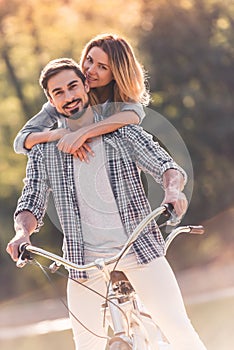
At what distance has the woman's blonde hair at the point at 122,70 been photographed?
168 inches

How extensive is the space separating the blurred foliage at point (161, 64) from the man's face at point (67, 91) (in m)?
13.4

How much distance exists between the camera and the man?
3881 mm

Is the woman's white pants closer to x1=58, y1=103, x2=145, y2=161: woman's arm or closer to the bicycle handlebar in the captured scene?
the bicycle handlebar

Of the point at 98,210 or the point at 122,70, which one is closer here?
the point at 98,210

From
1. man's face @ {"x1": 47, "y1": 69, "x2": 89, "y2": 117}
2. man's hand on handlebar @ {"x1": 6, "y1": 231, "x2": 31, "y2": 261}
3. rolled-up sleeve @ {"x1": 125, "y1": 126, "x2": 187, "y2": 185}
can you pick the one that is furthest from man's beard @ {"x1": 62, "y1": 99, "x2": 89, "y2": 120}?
man's hand on handlebar @ {"x1": 6, "y1": 231, "x2": 31, "y2": 261}

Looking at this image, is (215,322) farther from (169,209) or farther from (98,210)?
(169,209)

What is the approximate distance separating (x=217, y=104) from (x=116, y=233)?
14915mm

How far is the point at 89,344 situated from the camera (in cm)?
396

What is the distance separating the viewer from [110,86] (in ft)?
14.4

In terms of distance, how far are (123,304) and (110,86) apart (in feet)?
3.48

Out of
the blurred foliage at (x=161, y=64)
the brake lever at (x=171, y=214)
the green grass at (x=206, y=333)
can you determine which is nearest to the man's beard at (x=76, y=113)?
the brake lever at (x=171, y=214)

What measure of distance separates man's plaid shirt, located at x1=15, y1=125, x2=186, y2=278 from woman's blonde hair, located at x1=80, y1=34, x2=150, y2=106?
0.80ft

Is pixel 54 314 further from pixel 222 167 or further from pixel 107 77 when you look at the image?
pixel 107 77

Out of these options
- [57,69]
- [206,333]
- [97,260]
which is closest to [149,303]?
[97,260]
